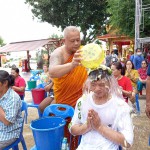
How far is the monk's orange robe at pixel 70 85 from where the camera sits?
2.49 m

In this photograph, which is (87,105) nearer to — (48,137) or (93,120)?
(93,120)

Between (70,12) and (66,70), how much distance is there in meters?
16.0

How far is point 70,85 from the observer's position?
2.51m

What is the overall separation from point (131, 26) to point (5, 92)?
1049 centimetres

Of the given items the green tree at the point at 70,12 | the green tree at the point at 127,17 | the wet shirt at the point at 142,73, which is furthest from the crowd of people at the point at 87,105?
the green tree at the point at 70,12

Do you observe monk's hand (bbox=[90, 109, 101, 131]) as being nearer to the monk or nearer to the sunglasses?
the sunglasses

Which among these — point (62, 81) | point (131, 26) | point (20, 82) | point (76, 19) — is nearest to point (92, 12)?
point (76, 19)

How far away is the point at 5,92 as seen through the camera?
247 centimetres

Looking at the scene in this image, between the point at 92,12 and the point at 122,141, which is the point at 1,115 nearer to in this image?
the point at 122,141

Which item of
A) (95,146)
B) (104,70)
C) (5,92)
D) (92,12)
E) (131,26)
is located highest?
(92,12)

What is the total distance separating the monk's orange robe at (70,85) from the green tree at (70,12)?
15.5m

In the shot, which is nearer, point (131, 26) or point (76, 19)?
point (131, 26)

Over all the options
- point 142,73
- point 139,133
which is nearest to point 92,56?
point 139,133

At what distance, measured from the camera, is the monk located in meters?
2.30
